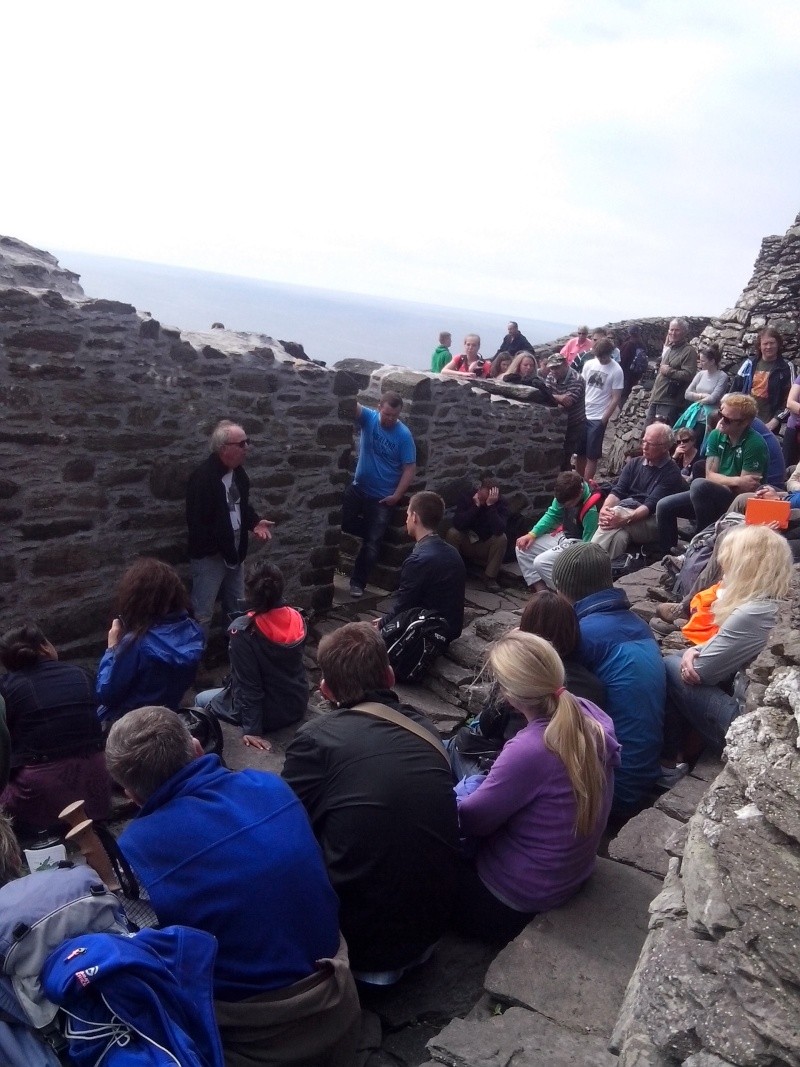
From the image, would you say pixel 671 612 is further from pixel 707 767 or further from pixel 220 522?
pixel 220 522

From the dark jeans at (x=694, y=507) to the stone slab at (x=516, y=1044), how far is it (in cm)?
496

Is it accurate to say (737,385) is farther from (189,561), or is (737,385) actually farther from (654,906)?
(654,906)

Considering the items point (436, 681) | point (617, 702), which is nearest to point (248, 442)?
point (436, 681)

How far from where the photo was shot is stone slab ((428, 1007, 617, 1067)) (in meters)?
2.34

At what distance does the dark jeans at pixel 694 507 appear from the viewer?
6871 mm

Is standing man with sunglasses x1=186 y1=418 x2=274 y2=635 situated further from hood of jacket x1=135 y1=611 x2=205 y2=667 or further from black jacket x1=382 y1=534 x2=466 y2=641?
hood of jacket x1=135 y1=611 x2=205 y2=667

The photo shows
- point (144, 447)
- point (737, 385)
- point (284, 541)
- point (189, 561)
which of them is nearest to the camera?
point (144, 447)

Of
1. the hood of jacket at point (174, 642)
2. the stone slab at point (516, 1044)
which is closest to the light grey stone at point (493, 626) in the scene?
the hood of jacket at point (174, 642)

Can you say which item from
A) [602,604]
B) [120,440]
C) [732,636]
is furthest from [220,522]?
[732,636]

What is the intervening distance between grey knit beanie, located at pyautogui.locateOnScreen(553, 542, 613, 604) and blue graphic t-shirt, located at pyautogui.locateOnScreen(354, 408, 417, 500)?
348cm

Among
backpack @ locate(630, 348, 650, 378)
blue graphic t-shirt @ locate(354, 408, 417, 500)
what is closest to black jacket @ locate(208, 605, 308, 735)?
blue graphic t-shirt @ locate(354, 408, 417, 500)

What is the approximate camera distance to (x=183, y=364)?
18.8 feet

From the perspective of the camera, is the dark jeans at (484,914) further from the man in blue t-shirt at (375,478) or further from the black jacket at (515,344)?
the black jacket at (515,344)

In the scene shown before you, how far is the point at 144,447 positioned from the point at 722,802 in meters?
4.61
